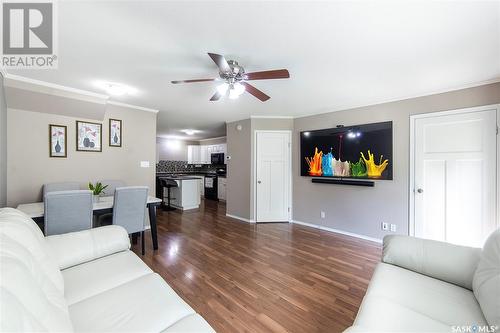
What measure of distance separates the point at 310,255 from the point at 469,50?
2723 millimetres

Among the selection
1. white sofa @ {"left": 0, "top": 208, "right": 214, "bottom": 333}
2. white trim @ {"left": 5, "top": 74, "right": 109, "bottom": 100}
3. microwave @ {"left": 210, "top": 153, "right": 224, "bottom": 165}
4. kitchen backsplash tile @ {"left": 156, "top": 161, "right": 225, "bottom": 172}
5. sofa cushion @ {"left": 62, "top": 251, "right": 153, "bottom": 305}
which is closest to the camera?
white sofa @ {"left": 0, "top": 208, "right": 214, "bottom": 333}

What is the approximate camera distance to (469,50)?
190 cm

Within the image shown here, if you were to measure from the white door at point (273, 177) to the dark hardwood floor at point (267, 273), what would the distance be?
18.6 inches

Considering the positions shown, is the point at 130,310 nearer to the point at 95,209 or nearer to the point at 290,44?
the point at 95,209

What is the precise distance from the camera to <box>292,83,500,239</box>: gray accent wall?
2.83 meters

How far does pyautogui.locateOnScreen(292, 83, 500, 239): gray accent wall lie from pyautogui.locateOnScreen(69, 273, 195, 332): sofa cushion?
3.27 metres

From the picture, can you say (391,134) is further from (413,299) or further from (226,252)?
(226,252)

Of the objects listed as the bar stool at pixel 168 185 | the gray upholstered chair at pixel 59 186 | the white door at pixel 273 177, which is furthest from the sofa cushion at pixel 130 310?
the bar stool at pixel 168 185

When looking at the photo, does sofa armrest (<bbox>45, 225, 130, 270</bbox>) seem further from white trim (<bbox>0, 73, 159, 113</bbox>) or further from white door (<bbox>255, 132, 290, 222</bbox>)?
white door (<bbox>255, 132, 290, 222</bbox>)

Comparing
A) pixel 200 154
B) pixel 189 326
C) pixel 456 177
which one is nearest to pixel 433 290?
pixel 189 326

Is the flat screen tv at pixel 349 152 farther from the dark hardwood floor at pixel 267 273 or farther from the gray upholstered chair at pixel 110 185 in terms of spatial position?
the gray upholstered chair at pixel 110 185

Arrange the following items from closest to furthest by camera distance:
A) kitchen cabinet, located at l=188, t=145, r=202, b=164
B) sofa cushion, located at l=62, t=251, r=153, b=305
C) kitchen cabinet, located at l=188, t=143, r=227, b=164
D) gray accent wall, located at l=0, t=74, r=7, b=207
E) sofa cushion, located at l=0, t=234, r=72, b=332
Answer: sofa cushion, located at l=0, t=234, r=72, b=332 → sofa cushion, located at l=62, t=251, r=153, b=305 → gray accent wall, located at l=0, t=74, r=7, b=207 → kitchen cabinet, located at l=188, t=143, r=227, b=164 → kitchen cabinet, located at l=188, t=145, r=202, b=164

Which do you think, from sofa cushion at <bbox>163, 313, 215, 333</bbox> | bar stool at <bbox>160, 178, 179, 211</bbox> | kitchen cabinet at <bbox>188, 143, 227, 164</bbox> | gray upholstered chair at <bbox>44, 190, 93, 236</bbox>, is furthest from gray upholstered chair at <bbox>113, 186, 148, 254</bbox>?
kitchen cabinet at <bbox>188, 143, 227, 164</bbox>

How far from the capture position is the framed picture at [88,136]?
322cm
